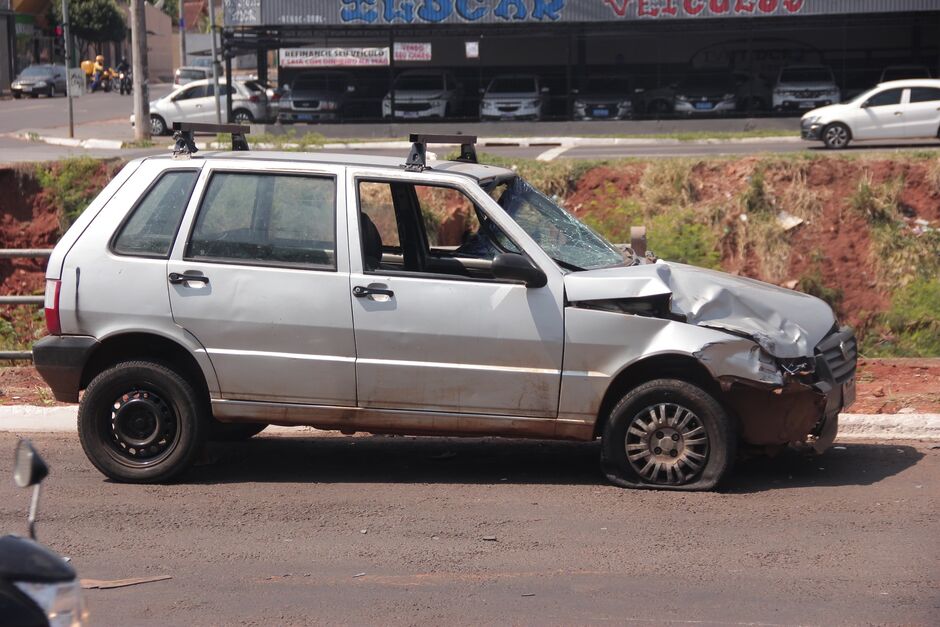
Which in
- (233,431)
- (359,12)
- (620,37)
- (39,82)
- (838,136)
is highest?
(359,12)

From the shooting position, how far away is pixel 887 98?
24.9 meters

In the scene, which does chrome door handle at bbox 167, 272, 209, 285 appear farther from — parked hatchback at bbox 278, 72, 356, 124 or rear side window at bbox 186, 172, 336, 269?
parked hatchback at bbox 278, 72, 356, 124

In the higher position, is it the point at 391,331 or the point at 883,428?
the point at 391,331

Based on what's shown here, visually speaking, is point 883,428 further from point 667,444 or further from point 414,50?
point 414,50

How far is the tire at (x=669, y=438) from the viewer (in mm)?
6445

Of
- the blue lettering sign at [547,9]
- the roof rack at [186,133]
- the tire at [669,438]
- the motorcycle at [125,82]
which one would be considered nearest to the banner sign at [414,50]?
the blue lettering sign at [547,9]

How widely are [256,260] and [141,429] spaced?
4.04ft

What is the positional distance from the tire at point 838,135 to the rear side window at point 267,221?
20307mm

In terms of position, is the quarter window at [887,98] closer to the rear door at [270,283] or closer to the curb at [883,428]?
the curb at [883,428]

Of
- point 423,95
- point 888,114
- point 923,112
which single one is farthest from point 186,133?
point 423,95

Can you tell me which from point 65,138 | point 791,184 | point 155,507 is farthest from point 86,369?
point 65,138

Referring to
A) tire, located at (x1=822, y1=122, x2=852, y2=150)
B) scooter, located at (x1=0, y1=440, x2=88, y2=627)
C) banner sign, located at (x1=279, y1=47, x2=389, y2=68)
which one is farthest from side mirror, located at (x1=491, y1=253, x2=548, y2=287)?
banner sign, located at (x1=279, y1=47, x2=389, y2=68)

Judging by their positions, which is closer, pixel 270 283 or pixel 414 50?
pixel 270 283

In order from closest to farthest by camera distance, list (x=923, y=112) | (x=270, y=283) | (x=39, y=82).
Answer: (x=270, y=283) → (x=923, y=112) → (x=39, y=82)
